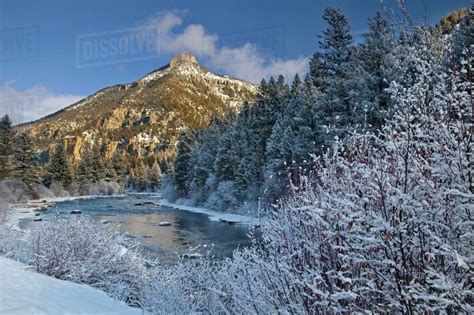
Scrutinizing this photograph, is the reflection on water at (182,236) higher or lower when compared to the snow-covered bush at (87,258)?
lower

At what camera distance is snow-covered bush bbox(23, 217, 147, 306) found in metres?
9.66

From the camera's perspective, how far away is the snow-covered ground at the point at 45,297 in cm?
574

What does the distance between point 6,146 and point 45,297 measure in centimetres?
5201

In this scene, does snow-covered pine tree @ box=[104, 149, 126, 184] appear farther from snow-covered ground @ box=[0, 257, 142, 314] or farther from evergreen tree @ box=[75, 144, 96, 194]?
snow-covered ground @ box=[0, 257, 142, 314]

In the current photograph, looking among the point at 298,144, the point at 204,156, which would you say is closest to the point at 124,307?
the point at 298,144

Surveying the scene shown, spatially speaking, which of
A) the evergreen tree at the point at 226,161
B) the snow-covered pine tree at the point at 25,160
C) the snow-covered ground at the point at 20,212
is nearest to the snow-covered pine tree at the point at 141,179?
the snow-covered pine tree at the point at 25,160

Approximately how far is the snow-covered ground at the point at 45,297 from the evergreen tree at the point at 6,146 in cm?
4799

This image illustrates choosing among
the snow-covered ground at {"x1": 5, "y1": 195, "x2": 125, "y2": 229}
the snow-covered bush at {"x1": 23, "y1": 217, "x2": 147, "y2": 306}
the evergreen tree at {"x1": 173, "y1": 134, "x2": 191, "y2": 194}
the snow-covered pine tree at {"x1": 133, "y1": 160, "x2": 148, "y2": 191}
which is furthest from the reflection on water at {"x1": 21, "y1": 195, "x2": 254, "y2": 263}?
the snow-covered pine tree at {"x1": 133, "y1": 160, "x2": 148, "y2": 191}

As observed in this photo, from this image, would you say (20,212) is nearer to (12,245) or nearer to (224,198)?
(224,198)

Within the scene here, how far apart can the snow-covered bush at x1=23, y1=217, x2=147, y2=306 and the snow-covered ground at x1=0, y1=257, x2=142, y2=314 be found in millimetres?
1227

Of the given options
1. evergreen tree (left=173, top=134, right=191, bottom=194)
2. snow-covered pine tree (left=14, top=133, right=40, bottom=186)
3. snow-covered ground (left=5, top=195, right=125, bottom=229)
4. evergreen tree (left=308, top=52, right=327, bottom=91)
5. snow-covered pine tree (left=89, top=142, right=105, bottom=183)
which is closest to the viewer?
snow-covered ground (left=5, top=195, right=125, bottom=229)

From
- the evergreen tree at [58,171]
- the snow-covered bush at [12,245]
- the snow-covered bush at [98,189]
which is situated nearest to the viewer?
the snow-covered bush at [12,245]

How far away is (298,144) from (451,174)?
25260mm

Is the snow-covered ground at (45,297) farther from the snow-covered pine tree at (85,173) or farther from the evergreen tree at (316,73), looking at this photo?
the snow-covered pine tree at (85,173)
